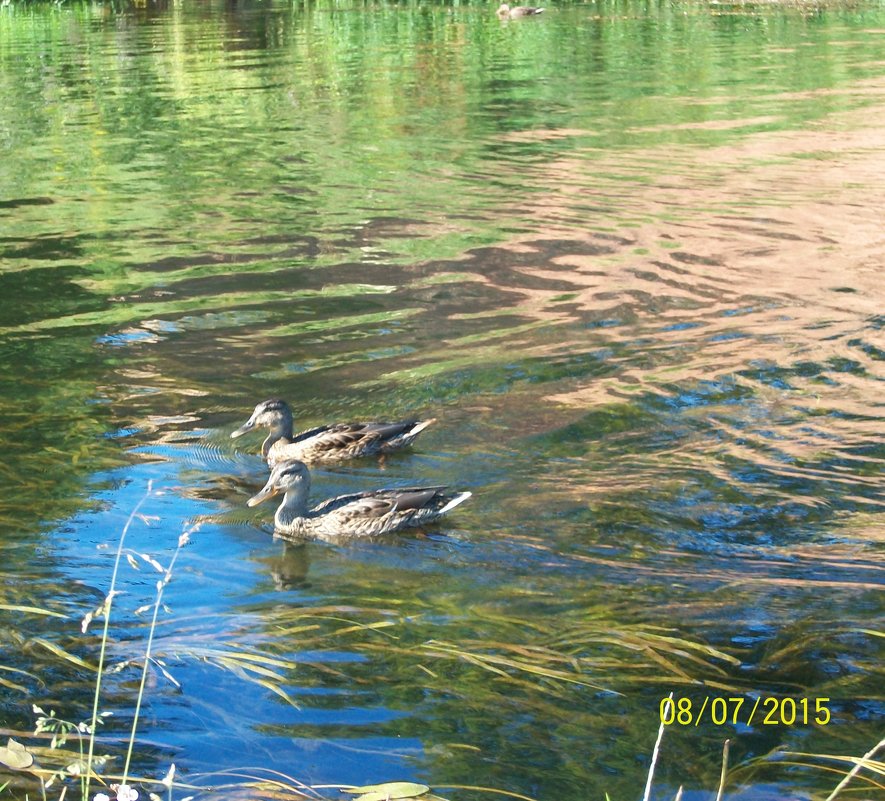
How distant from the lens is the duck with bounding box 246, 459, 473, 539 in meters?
7.43

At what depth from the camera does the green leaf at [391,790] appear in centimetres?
466

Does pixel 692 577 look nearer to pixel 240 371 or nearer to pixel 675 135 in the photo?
pixel 240 371

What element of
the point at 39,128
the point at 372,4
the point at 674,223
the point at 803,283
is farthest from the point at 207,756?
the point at 372,4

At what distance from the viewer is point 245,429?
347 inches

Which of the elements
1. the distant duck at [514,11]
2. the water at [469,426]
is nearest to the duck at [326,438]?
the water at [469,426]

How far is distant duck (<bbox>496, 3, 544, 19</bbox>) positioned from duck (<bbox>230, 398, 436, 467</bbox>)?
29.8m

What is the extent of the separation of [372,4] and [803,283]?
30.1 metres

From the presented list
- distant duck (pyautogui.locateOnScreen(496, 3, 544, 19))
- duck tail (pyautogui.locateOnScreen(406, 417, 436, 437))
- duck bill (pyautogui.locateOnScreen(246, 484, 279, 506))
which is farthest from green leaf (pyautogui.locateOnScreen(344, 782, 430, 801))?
distant duck (pyautogui.locateOnScreen(496, 3, 544, 19))

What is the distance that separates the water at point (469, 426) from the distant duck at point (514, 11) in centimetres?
1608

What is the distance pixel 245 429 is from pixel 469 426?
1518 millimetres

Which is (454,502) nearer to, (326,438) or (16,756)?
(326,438)

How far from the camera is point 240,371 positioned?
10.2 meters

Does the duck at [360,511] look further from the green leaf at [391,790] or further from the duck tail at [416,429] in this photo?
the green leaf at [391,790]
